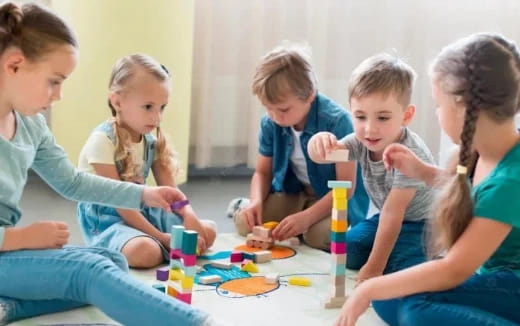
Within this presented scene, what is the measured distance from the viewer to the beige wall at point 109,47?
7.06 feet

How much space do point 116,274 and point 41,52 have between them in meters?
0.39

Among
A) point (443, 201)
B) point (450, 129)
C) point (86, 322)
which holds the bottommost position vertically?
point (86, 322)

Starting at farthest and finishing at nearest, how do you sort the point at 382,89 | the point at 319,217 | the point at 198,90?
the point at 198,90
the point at 319,217
the point at 382,89

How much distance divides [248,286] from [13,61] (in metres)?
0.61

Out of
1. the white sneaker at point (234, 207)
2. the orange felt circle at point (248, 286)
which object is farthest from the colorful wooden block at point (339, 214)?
the white sneaker at point (234, 207)

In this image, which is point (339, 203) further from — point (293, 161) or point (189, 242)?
point (293, 161)

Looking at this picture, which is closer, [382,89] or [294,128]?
[382,89]

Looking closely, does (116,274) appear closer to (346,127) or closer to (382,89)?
(382,89)

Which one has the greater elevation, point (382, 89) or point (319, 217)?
point (382, 89)

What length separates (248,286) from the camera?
1.46m

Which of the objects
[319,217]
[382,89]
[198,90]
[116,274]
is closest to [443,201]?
[382,89]

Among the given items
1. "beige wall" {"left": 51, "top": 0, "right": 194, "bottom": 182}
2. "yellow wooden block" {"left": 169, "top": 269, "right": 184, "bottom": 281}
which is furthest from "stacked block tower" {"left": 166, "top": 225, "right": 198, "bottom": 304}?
"beige wall" {"left": 51, "top": 0, "right": 194, "bottom": 182}

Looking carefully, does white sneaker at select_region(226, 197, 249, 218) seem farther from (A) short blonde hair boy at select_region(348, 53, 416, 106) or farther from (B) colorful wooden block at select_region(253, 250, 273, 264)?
(A) short blonde hair boy at select_region(348, 53, 416, 106)

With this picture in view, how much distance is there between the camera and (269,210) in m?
1.95
